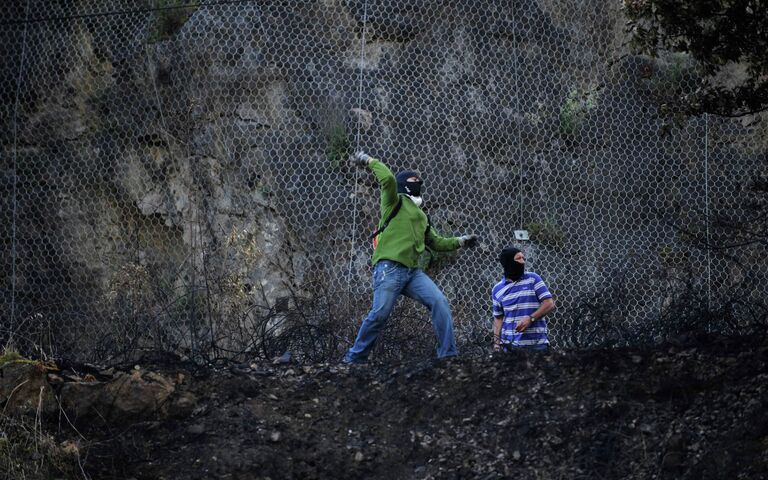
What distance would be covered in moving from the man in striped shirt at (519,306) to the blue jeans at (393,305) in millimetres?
387

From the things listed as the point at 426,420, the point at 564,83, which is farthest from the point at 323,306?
the point at 564,83

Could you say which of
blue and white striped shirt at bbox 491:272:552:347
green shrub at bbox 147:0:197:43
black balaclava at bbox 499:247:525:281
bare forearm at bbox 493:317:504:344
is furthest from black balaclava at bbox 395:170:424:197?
green shrub at bbox 147:0:197:43

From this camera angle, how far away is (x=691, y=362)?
20.1 feet

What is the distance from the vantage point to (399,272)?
721 cm

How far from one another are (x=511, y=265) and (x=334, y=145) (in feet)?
13.0

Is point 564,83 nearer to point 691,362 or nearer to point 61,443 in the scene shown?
point 691,362

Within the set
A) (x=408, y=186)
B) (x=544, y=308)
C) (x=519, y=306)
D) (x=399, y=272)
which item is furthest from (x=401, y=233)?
(x=544, y=308)

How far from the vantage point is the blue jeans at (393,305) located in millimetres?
7082

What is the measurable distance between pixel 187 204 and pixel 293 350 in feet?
14.7

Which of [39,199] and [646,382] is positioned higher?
[646,382]

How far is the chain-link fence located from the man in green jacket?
2.93m

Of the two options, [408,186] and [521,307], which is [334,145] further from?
[521,307]

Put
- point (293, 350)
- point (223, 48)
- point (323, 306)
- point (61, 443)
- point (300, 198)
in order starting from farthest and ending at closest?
point (223, 48), point (300, 198), point (323, 306), point (293, 350), point (61, 443)

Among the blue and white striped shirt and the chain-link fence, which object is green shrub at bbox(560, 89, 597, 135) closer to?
the chain-link fence
